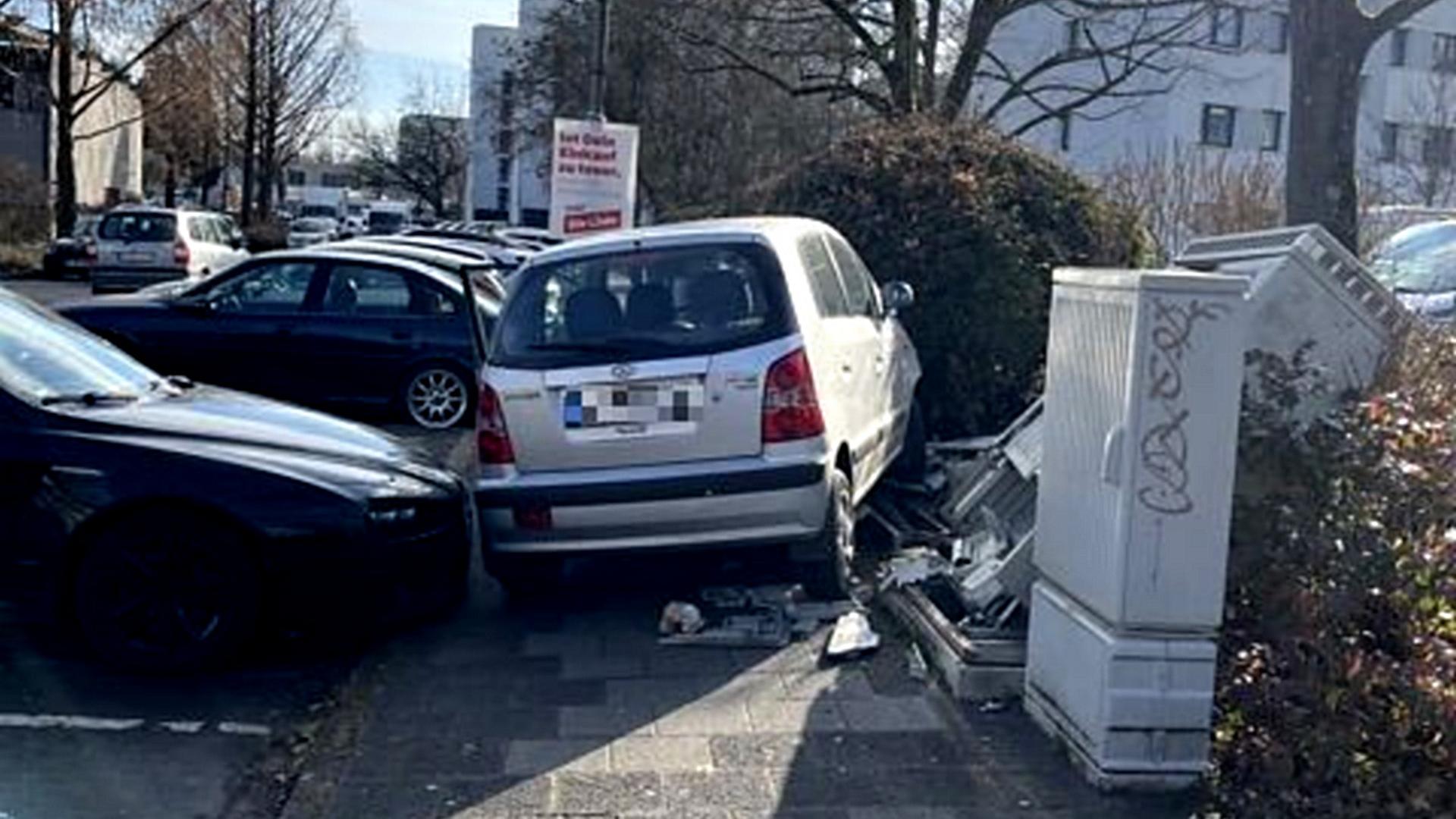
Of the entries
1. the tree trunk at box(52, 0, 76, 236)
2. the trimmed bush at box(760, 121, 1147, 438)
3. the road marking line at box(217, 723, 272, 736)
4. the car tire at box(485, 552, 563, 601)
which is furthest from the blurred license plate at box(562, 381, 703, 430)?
the tree trunk at box(52, 0, 76, 236)

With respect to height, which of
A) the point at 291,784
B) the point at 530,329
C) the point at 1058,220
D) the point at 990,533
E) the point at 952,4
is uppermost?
the point at 952,4

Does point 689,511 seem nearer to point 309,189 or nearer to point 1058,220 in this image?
point 1058,220

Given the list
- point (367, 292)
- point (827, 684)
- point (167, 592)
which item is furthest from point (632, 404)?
point (367, 292)

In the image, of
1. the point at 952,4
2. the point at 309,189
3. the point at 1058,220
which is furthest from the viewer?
the point at 309,189

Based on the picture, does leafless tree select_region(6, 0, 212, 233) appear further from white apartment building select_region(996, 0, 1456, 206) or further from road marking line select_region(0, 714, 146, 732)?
road marking line select_region(0, 714, 146, 732)

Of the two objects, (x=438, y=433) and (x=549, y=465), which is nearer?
(x=549, y=465)

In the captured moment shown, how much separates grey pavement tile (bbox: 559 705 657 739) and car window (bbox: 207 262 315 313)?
7509 millimetres

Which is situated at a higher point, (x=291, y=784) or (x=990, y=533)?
(x=990, y=533)

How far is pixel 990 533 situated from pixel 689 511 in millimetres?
1384

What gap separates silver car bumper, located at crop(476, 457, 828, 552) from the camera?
19.9 ft

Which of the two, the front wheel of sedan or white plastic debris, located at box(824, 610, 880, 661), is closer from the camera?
white plastic debris, located at box(824, 610, 880, 661)

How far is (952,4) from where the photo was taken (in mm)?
22188

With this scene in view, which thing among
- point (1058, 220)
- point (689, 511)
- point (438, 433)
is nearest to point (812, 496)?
point (689, 511)

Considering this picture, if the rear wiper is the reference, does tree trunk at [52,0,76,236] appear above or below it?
above
